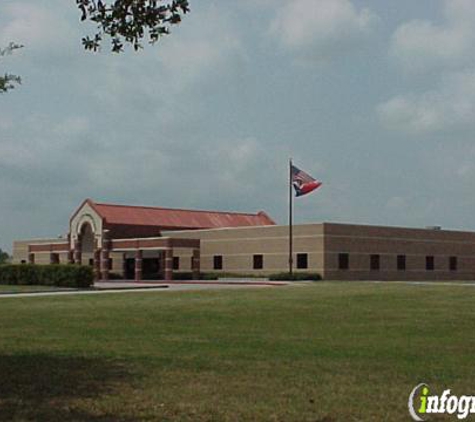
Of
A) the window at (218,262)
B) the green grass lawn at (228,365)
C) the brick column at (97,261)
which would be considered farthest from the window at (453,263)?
the green grass lawn at (228,365)

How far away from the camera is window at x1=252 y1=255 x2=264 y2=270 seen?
244 feet

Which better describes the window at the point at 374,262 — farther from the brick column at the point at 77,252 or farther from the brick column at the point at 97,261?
the brick column at the point at 77,252

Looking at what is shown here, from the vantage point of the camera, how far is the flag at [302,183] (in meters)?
65.3

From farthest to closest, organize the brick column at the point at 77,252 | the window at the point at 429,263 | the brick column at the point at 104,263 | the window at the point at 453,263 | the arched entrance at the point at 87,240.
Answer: the arched entrance at the point at 87,240 → the brick column at the point at 77,252 → the window at the point at 453,263 → the brick column at the point at 104,263 → the window at the point at 429,263

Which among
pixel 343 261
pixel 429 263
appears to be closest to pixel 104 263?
pixel 343 261

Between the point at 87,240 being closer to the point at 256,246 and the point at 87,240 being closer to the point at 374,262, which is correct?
the point at 256,246

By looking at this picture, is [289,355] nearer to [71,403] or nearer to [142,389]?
[142,389]

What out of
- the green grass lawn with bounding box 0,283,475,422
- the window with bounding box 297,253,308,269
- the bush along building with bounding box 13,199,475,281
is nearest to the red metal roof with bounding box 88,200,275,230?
the bush along building with bounding box 13,199,475,281

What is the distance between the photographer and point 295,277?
219 feet

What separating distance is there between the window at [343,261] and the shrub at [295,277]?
2.93 m

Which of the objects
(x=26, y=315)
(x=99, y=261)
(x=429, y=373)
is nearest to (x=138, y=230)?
(x=99, y=261)

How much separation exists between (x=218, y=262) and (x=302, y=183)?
16.3 metres

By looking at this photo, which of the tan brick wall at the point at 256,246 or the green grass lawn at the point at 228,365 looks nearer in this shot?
the green grass lawn at the point at 228,365

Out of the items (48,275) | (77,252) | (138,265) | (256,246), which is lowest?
(48,275)
